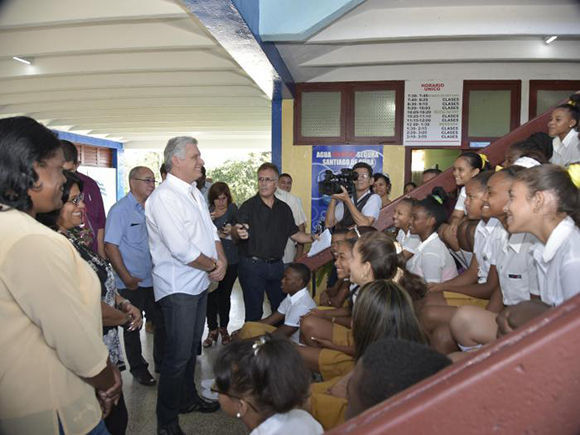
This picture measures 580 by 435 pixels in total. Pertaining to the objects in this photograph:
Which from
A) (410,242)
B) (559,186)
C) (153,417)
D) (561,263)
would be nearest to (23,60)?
(153,417)

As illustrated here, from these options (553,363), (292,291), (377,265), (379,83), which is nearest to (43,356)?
(553,363)

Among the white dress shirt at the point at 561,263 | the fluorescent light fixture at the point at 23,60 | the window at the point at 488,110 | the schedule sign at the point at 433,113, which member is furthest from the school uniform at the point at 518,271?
the fluorescent light fixture at the point at 23,60

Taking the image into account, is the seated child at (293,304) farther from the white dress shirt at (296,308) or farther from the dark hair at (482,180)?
the dark hair at (482,180)

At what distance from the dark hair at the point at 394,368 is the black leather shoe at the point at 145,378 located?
9.36 feet

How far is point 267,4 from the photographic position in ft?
12.5

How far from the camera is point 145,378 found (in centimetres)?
346

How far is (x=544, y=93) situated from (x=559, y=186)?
4.97 m

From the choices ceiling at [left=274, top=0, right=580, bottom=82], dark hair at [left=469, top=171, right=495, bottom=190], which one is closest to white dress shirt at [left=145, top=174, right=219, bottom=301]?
dark hair at [left=469, top=171, right=495, bottom=190]

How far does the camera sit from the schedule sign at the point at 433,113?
604 centimetres

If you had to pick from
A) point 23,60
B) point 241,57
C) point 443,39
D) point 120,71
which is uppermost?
point 443,39

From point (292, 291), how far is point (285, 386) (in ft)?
6.85

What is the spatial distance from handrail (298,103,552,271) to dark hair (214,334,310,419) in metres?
2.21

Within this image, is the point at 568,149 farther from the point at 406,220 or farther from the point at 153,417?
the point at 153,417

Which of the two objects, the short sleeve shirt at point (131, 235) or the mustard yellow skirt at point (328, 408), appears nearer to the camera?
the mustard yellow skirt at point (328, 408)
